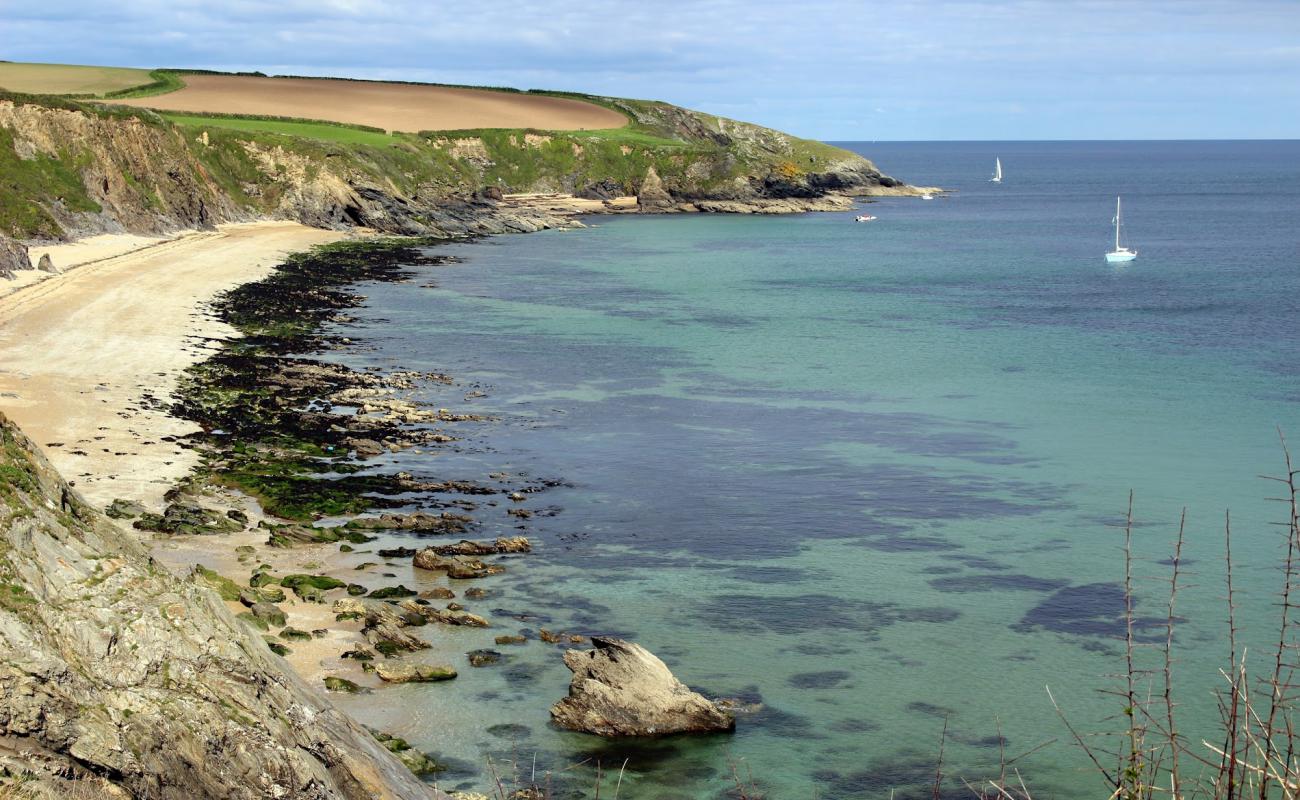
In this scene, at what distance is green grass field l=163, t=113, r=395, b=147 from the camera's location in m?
131

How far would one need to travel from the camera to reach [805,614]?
29094mm

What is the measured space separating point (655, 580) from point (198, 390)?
85.4 ft

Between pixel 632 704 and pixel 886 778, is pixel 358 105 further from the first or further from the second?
pixel 886 778

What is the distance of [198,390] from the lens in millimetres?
49750

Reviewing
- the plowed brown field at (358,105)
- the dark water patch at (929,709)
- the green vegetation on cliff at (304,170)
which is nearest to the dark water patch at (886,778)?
the dark water patch at (929,709)

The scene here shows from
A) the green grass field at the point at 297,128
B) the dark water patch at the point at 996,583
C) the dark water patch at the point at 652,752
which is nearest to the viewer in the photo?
the dark water patch at the point at 652,752

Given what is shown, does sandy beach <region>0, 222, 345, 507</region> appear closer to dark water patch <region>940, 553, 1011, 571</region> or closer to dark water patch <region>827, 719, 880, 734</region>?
dark water patch <region>827, 719, 880, 734</region>

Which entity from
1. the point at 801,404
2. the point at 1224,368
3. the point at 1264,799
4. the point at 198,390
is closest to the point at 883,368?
the point at 801,404

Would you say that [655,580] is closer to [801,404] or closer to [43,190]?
[801,404]

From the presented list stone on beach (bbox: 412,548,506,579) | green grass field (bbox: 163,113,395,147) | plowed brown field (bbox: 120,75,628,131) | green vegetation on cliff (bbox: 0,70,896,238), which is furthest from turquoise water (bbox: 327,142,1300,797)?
plowed brown field (bbox: 120,75,628,131)

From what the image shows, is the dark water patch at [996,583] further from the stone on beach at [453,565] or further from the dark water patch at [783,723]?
the stone on beach at [453,565]

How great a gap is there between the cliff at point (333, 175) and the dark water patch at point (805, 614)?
67.2 m

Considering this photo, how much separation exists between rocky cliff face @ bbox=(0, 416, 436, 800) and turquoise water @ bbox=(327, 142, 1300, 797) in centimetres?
683

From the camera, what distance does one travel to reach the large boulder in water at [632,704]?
2295 centimetres
